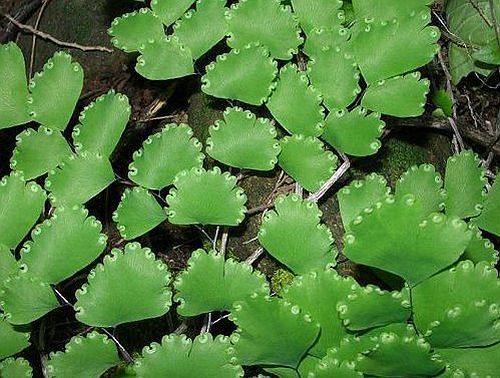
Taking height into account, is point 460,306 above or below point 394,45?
below

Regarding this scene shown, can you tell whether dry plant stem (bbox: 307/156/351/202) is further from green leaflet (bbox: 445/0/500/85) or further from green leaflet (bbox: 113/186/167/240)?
green leaflet (bbox: 445/0/500/85)

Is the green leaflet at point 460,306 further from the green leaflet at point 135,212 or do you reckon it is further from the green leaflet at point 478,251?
the green leaflet at point 135,212

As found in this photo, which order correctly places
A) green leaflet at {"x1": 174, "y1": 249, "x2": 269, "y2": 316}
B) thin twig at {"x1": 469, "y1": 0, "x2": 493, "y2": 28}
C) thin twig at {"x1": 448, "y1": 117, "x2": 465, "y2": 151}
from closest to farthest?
green leaflet at {"x1": 174, "y1": 249, "x2": 269, "y2": 316}
thin twig at {"x1": 448, "y1": 117, "x2": 465, "y2": 151}
thin twig at {"x1": 469, "y1": 0, "x2": 493, "y2": 28}

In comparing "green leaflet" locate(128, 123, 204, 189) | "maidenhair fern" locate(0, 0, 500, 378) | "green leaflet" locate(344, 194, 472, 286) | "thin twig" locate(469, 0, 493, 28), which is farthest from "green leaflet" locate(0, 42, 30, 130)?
"thin twig" locate(469, 0, 493, 28)

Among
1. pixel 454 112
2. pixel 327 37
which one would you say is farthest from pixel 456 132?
pixel 327 37

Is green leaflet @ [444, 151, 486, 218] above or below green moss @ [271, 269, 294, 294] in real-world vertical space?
above

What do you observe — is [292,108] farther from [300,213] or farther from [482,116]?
[482,116]

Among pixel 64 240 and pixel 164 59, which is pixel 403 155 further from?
pixel 64 240

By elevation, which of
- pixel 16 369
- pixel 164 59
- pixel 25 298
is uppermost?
pixel 164 59
